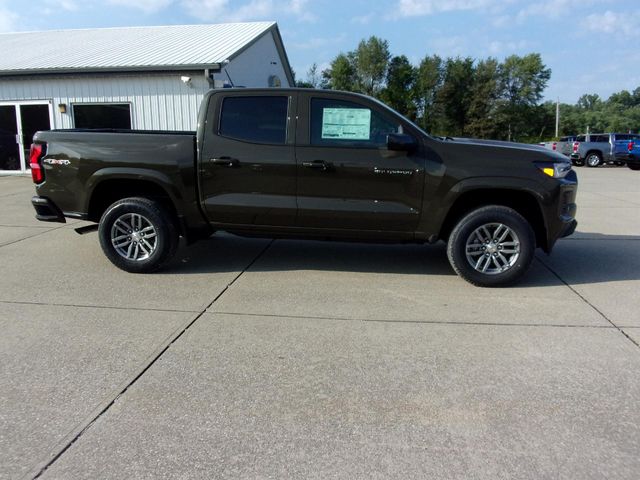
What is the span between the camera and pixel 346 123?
17.8 feet

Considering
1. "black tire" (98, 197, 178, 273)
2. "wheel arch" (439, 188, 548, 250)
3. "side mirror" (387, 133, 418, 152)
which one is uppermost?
"side mirror" (387, 133, 418, 152)

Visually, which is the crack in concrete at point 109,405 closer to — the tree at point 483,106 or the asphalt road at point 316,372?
the asphalt road at point 316,372

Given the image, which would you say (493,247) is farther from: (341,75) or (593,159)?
(341,75)

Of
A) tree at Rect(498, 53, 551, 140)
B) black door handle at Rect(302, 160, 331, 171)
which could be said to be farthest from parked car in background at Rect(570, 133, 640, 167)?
tree at Rect(498, 53, 551, 140)

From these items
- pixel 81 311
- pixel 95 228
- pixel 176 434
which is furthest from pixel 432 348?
pixel 95 228

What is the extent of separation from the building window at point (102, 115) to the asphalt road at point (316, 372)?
1029 cm

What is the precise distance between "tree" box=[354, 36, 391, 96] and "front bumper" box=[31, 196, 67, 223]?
68.0 metres

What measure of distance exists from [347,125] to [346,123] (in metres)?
0.02

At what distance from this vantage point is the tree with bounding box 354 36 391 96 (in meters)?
70.6

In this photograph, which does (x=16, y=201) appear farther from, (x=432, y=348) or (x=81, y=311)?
(x=432, y=348)

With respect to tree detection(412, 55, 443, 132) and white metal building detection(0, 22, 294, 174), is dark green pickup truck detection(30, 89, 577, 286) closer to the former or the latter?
white metal building detection(0, 22, 294, 174)

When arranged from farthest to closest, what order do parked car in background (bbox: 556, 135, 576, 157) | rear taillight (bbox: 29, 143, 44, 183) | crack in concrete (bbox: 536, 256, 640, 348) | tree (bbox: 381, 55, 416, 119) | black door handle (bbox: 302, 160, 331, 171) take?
tree (bbox: 381, 55, 416, 119)
parked car in background (bbox: 556, 135, 576, 157)
rear taillight (bbox: 29, 143, 44, 183)
black door handle (bbox: 302, 160, 331, 171)
crack in concrete (bbox: 536, 256, 640, 348)

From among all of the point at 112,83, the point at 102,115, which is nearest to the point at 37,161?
the point at 112,83

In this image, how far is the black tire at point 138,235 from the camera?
18.7ft
